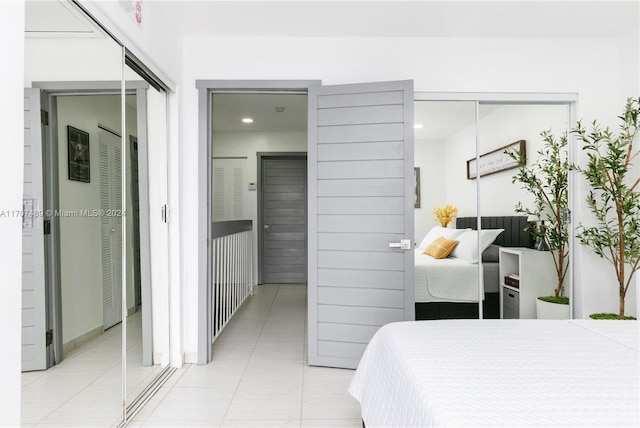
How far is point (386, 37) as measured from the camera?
3.04 metres

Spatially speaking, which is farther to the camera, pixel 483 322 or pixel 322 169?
pixel 322 169

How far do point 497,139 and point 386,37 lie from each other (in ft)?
3.90

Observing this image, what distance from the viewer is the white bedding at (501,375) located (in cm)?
101

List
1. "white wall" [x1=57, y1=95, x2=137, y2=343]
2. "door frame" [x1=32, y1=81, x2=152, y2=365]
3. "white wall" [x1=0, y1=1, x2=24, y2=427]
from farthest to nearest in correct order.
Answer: "white wall" [x1=57, y1=95, x2=137, y2=343], "door frame" [x1=32, y1=81, x2=152, y2=365], "white wall" [x1=0, y1=1, x2=24, y2=427]

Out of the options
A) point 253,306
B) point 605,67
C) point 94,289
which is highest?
point 605,67

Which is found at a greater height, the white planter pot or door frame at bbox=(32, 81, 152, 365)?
door frame at bbox=(32, 81, 152, 365)

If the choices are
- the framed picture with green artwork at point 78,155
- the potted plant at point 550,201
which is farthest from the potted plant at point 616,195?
the framed picture with green artwork at point 78,155

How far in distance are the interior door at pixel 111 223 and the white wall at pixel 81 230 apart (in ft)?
0.15

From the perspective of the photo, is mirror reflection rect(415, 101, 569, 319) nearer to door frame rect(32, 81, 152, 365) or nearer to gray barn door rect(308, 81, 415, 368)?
gray barn door rect(308, 81, 415, 368)

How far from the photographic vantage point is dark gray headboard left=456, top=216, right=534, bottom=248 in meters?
3.12

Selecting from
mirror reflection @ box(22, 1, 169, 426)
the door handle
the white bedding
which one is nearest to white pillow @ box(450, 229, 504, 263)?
the door handle

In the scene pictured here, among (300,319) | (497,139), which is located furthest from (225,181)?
(497,139)

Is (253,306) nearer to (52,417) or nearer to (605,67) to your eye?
(52,417)

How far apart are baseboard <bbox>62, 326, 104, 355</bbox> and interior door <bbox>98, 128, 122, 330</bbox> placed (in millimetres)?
76
